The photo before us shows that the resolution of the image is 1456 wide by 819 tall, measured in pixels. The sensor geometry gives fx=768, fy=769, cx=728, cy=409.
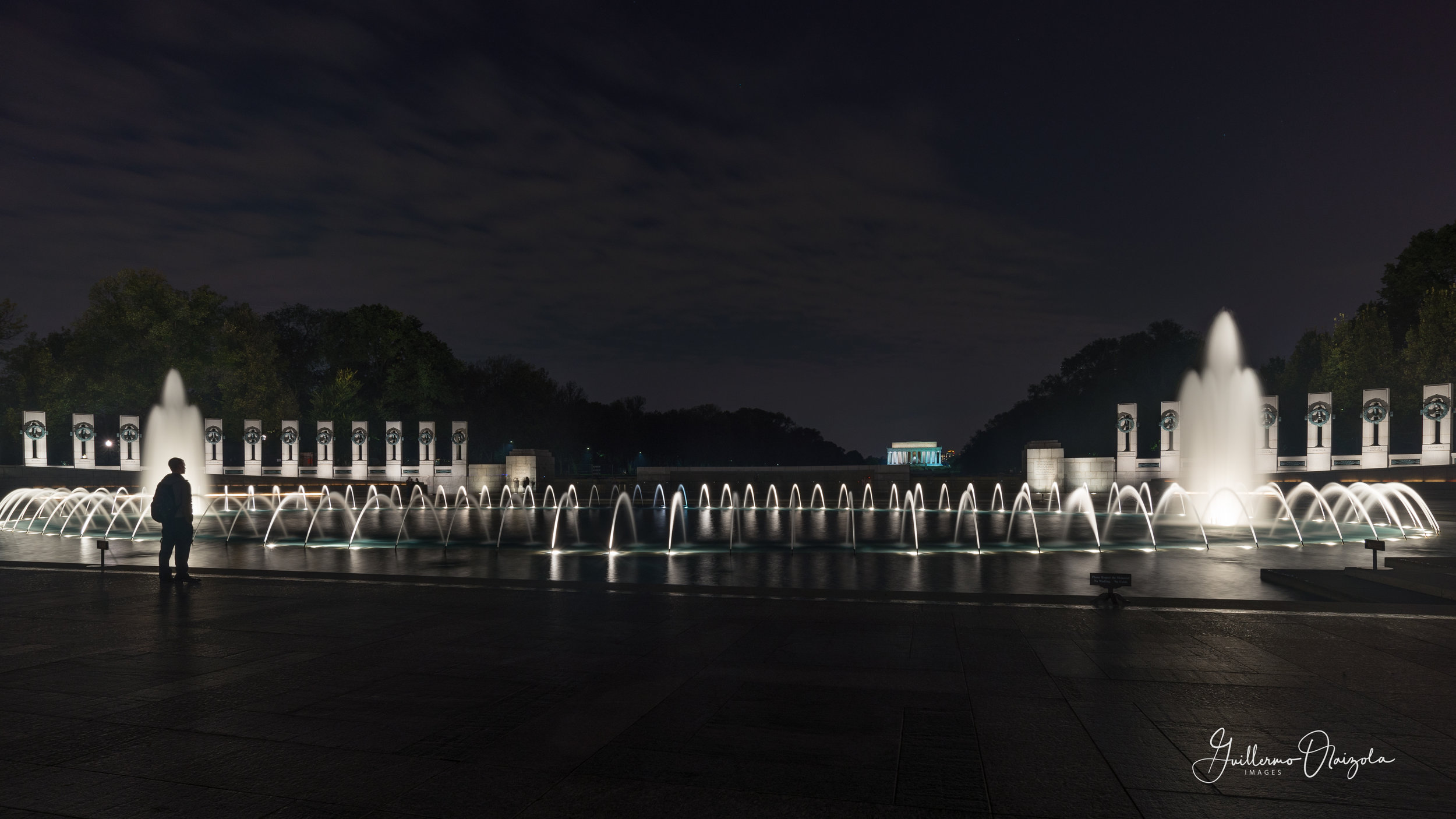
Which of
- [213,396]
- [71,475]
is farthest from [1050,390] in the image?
[71,475]

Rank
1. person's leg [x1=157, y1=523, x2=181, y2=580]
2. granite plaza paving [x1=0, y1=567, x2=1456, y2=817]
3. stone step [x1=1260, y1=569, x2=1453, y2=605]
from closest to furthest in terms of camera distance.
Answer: granite plaza paving [x1=0, y1=567, x2=1456, y2=817], stone step [x1=1260, y1=569, x2=1453, y2=605], person's leg [x1=157, y1=523, x2=181, y2=580]

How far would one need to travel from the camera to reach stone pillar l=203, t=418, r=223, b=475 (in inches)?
1843

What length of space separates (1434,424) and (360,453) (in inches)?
2220

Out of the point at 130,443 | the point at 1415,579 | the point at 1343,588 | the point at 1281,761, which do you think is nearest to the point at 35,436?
the point at 130,443

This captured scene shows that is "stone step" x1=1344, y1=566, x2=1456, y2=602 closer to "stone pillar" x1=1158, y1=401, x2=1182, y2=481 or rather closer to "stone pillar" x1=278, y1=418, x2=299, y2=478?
"stone pillar" x1=1158, y1=401, x2=1182, y2=481

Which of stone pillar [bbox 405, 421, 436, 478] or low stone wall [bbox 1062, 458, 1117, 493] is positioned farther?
stone pillar [bbox 405, 421, 436, 478]

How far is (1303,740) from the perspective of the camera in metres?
4.99

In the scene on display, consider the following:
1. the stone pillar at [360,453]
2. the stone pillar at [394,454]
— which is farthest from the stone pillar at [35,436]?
the stone pillar at [394,454]

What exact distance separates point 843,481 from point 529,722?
134 feet

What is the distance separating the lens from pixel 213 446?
4819 cm

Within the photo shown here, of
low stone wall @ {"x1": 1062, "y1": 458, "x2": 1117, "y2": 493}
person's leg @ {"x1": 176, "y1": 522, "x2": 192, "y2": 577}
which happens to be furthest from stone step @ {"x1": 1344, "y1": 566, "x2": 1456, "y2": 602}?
low stone wall @ {"x1": 1062, "y1": 458, "x2": 1117, "y2": 493}

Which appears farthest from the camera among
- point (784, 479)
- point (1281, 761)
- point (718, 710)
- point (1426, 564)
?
point (784, 479)

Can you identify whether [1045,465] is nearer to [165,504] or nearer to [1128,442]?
[1128,442]

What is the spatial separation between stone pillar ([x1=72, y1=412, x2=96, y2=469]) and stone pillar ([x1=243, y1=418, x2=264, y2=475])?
7.64 meters
